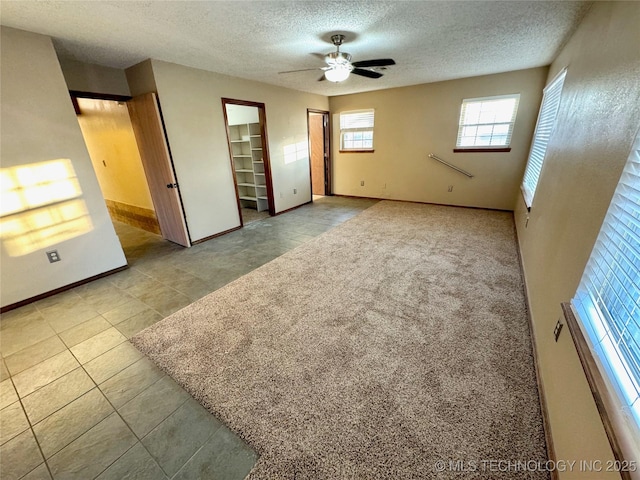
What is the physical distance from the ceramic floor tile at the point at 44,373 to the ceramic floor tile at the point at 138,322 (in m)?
0.34

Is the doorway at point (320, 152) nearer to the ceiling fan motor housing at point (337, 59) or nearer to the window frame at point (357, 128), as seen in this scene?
the window frame at point (357, 128)

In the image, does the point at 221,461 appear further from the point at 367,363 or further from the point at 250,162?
the point at 250,162

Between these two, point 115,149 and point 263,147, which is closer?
point 115,149

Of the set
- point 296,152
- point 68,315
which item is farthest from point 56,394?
point 296,152

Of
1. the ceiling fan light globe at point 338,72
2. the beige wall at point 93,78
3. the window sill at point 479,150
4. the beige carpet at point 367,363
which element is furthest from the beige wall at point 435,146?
the beige wall at point 93,78

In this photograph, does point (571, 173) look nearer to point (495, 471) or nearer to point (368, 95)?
point (495, 471)

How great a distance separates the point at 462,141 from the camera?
4.92 m

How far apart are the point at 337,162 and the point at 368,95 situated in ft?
5.38

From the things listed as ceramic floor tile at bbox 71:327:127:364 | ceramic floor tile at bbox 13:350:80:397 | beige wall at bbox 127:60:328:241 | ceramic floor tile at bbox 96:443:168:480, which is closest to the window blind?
beige wall at bbox 127:60:328:241

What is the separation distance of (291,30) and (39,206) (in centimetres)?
302

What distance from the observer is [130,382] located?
1.65 metres

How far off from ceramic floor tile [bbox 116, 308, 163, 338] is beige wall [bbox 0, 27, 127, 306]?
4.05 feet

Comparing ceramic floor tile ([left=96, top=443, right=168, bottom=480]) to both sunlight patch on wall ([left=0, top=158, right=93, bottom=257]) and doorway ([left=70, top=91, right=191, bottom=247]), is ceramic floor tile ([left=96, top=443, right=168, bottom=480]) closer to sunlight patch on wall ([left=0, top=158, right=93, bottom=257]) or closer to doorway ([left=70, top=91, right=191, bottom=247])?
sunlight patch on wall ([left=0, top=158, right=93, bottom=257])

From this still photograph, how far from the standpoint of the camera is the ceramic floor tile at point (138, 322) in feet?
6.96
